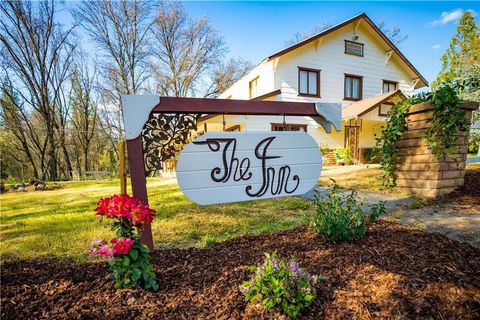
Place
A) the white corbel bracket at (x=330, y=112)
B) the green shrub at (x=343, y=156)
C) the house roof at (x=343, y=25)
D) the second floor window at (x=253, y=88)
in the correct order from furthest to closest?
the second floor window at (x=253, y=88)
the green shrub at (x=343, y=156)
the house roof at (x=343, y=25)
the white corbel bracket at (x=330, y=112)

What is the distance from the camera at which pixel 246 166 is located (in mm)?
2225

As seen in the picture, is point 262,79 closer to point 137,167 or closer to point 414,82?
point 414,82

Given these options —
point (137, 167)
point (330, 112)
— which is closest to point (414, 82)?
point (330, 112)

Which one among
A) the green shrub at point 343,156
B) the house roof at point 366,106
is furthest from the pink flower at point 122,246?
the green shrub at point 343,156

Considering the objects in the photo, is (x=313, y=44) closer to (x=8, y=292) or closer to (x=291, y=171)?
(x=291, y=171)

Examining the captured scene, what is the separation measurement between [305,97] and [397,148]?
7962 millimetres

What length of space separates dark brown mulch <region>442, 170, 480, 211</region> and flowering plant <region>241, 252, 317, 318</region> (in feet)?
11.2

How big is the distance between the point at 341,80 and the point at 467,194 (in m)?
10.0

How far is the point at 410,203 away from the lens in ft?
12.3

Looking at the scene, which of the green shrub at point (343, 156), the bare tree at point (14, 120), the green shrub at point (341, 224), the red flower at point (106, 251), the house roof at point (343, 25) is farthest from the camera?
the bare tree at point (14, 120)

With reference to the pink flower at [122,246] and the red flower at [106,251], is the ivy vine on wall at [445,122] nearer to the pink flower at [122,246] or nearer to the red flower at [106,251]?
the pink flower at [122,246]

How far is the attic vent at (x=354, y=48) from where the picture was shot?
41.1ft

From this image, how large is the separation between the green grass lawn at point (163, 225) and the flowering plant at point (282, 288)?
1251 mm

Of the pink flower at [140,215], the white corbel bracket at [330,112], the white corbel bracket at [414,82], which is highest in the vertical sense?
the white corbel bracket at [414,82]
